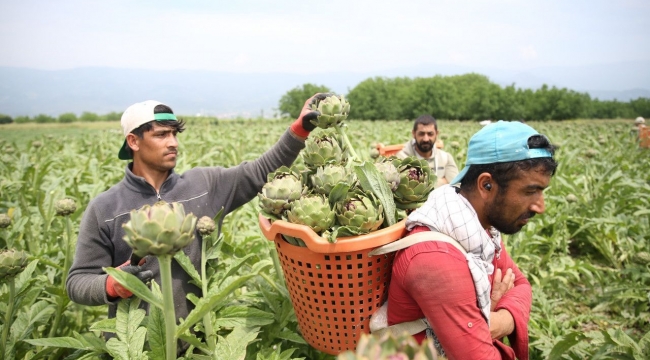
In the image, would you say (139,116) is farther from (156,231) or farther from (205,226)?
(156,231)

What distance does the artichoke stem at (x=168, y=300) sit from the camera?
1.03 m

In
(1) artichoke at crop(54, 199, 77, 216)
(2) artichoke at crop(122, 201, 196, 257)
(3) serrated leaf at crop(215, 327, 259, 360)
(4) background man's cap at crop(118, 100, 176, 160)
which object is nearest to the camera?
(2) artichoke at crop(122, 201, 196, 257)

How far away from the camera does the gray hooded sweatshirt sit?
5.38ft

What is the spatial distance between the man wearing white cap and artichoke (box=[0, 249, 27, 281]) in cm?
22

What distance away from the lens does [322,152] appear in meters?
1.61

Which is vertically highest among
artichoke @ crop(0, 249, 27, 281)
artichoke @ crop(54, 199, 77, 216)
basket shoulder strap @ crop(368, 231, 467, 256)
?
basket shoulder strap @ crop(368, 231, 467, 256)

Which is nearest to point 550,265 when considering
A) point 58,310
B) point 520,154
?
point 520,154

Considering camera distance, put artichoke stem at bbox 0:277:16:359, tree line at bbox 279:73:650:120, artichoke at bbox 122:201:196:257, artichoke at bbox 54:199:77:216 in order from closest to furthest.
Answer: artichoke at bbox 122:201:196:257 → artichoke stem at bbox 0:277:16:359 → artichoke at bbox 54:199:77:216 → tree line at bbox 279:73:650:120

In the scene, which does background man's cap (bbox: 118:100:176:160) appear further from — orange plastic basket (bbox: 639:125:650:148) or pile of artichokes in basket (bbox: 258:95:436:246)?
orange plastic basket (bbox: 639:125:650:148)

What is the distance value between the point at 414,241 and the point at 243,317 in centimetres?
73

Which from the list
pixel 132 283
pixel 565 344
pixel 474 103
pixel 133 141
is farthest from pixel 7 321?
pixel 474 103

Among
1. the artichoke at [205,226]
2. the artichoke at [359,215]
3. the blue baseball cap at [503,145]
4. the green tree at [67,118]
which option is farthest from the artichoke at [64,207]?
the green tree at [67,118]

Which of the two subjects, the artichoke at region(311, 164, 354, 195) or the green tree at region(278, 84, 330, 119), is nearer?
the artichoke at region(311, 164, 354, 195)

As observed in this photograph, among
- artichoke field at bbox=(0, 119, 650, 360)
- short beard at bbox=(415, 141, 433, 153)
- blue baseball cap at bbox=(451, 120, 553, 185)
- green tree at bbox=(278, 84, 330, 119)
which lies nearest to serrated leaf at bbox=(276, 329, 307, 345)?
artichoke field at bbox=(0, 119, 650, 360)
